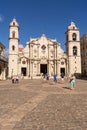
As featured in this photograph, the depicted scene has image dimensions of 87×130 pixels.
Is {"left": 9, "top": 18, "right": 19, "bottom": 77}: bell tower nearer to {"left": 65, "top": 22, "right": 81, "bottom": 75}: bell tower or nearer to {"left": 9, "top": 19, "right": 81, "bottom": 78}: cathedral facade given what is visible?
{"left": 9, "top": 19, "right": 81, "bottom": 78}: cathedral facade

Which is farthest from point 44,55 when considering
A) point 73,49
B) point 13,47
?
point 13,47

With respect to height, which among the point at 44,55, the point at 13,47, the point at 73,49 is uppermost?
the point at 13,47

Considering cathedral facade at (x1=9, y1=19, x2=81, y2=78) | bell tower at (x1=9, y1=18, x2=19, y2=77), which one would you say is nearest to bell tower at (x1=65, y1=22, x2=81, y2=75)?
cathedral facade at (x1=9, y1=19, x2=81, y2=78)

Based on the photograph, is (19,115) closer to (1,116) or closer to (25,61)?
(1,116)

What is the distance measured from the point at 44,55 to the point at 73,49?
931 cm

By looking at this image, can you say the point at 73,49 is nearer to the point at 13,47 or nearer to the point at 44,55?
the point at 44,55

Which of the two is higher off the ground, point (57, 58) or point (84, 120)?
point (57, 58)

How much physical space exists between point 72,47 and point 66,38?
19.1ft

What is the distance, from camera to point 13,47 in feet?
185

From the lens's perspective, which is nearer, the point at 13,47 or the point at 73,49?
the point at 13,47

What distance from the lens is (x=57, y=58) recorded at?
192 feet

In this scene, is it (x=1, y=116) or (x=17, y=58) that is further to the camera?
(x=17, y=58)

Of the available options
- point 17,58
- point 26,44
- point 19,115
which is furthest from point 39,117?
point 26,44

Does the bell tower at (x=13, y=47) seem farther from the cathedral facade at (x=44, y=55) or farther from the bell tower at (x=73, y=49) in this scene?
the bell tower at (x=73, y=49)
